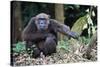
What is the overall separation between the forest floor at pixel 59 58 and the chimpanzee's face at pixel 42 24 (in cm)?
35

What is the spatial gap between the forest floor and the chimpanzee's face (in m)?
0.35

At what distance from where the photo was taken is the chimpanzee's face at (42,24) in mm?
3031

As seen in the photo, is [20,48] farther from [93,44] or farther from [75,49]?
[93,44]

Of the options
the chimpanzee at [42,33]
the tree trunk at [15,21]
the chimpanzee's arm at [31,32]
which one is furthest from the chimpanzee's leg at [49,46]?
the tree trunk at [15,21]

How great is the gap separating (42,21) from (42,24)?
38mm

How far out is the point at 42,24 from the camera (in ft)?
9.98

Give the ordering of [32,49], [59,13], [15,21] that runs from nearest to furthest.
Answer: [15,21] < [32,49] < [59,13]

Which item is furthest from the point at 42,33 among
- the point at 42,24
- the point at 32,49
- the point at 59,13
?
the point at 59,13

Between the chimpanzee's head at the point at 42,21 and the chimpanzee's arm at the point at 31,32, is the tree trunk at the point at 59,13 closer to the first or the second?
the chimpanzee's head at the point at 42,21

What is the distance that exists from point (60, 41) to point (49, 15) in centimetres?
38

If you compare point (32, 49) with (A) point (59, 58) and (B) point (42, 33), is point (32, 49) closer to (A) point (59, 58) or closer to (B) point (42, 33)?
(B) point (42, 33)

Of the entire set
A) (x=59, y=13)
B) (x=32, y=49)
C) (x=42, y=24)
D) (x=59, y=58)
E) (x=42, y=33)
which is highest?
(x=59, y=13)

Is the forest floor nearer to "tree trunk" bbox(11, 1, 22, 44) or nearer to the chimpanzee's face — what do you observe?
"tree trunk" bbox(11, 1, 22, 44)

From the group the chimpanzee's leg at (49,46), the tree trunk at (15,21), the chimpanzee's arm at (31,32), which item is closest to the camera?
the tree trunk at (15,21)
